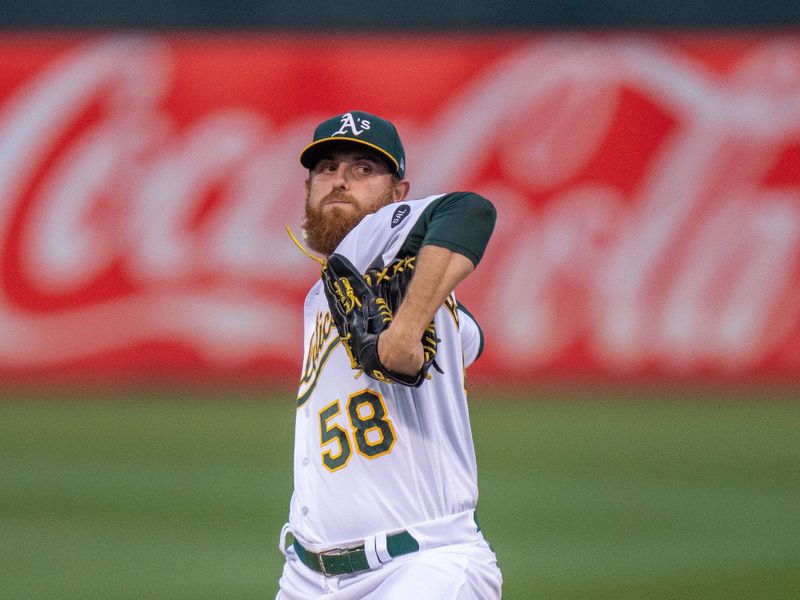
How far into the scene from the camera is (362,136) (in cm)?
410

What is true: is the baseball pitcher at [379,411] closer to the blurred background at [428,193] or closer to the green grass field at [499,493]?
the green grass field at [499,493]

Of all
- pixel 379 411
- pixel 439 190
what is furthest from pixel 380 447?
pixel 439 190

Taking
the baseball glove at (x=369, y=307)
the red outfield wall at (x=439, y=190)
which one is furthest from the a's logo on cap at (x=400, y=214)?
the red outfield wall at (x=439, y=190)

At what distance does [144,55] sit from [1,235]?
2.40 m

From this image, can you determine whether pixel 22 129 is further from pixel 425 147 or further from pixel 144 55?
pixel 425 147

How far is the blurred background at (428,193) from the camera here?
1318 cm

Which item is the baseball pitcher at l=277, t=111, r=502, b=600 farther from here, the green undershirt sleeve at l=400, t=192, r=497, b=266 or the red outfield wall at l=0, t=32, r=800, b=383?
the red outfield wall at l=0, t=32, r=800, b=383

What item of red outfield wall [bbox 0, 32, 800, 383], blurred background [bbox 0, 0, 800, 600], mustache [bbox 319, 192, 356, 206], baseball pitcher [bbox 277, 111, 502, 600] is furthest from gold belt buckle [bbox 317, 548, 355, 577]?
red outfield wall [bbox 0, 32, 800, 383]

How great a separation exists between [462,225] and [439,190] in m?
10.1

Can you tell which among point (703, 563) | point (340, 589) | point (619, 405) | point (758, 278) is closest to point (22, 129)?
point (619, 405)

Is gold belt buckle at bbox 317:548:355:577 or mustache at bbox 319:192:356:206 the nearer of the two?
gold belt buckle at bbox 317:548:355:577

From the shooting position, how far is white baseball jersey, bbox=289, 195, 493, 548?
3.84m

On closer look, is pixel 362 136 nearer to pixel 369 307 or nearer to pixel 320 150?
pixel 320 150

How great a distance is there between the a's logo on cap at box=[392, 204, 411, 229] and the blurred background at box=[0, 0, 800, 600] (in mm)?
8422
